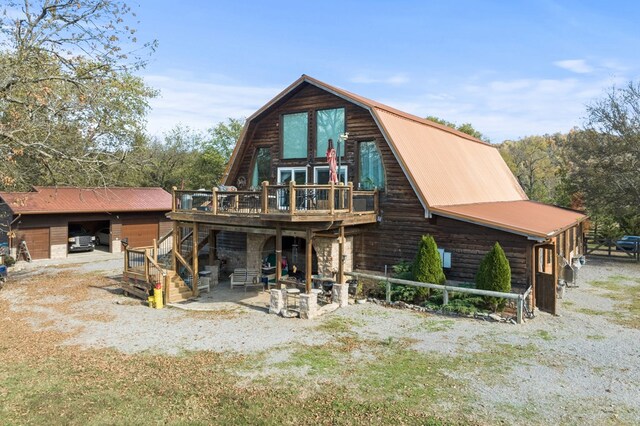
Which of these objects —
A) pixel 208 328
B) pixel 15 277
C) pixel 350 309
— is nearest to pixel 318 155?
pixel 350 309

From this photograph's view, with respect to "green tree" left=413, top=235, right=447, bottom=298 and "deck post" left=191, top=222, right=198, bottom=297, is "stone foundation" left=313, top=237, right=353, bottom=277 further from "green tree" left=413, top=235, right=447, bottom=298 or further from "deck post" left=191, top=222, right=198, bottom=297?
"deck post" left=191, top=222, right=198, bottom=297

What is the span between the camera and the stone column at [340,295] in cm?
1398

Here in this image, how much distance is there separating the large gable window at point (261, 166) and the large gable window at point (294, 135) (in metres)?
0.99

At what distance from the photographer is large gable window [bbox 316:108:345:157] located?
55.9 ft

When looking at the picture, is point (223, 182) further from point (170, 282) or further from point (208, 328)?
point (208, 328)

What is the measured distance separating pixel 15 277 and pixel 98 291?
20.1 feet

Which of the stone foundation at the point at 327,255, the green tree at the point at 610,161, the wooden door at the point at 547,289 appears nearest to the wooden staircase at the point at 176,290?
the stone foundation at the point at 327,255

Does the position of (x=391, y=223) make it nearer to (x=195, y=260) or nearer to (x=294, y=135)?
(x=294, y=135)

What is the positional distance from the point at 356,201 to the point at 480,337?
21.1 feet

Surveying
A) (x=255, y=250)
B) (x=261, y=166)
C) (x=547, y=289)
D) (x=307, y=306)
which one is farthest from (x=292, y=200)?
(x=547, y=289)

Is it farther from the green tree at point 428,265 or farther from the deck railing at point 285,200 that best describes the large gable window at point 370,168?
the green tree at point 428,265

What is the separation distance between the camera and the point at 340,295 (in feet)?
45.9

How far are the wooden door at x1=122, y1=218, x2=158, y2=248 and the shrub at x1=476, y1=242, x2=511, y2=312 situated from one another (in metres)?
21.9

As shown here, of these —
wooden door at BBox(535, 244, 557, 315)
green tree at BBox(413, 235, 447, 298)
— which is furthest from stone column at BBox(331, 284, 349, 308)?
wooden door at BBox(535, 244, 557, 315)
